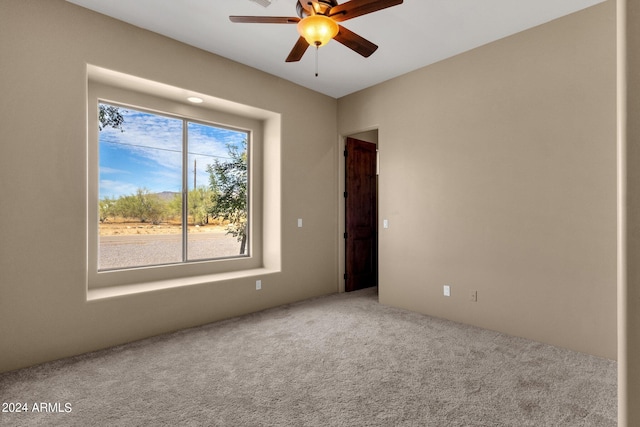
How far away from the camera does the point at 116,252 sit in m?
3.55

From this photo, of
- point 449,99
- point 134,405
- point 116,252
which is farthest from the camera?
point 449,99

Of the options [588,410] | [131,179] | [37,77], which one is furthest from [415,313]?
[37,77]

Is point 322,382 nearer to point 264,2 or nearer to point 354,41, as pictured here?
point 354,41

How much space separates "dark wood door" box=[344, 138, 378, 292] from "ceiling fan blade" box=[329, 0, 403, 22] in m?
3.04

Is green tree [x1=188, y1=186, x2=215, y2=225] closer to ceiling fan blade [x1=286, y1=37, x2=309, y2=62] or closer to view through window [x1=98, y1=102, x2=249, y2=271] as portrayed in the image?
view through window [x1=98, y1=102, x2=249, y2=271]

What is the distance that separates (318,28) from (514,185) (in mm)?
2423

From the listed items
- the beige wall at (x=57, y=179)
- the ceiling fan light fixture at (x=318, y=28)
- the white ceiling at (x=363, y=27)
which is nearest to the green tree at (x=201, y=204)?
the beige wall at (x=57, y=179)

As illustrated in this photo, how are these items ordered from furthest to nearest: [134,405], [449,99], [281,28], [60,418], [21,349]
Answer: [449,99] < [281,28] < [21,349] < [134,405] < [60,418]

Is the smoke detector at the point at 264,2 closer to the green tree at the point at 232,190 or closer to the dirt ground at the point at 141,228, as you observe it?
the green tree at the point at 232,190

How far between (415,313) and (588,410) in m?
2.08

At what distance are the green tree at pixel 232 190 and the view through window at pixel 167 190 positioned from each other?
0.01 metres

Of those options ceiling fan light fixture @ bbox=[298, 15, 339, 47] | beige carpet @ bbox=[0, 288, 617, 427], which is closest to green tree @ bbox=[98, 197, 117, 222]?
beige carpet @ bbox=[0, 288, 617, 427]

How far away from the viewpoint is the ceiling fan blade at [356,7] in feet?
6.89

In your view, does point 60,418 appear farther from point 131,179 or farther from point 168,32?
point 168,32
